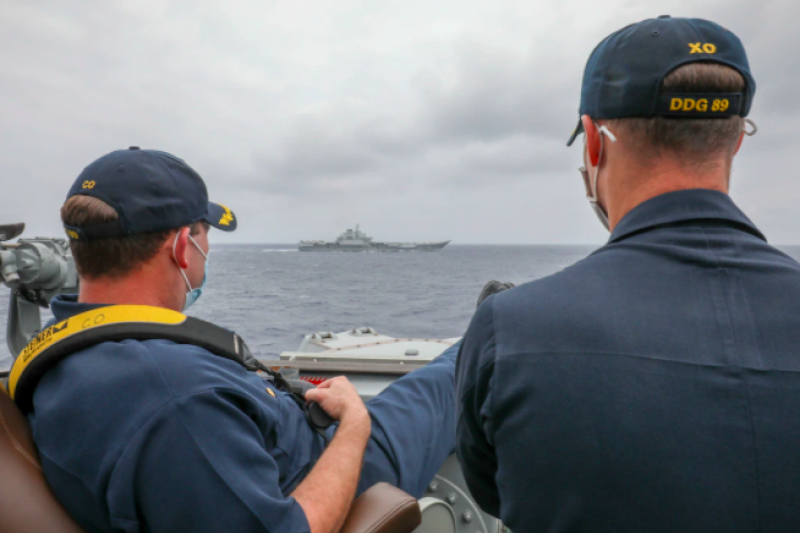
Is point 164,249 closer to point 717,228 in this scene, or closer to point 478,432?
point 478,432

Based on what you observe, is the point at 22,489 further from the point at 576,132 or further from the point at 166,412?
the point at 576,132

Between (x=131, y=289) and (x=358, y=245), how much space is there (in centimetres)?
8553

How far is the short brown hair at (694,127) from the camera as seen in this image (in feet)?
3.31

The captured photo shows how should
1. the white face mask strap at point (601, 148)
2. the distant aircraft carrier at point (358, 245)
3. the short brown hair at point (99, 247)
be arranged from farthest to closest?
1. the distant aircraft carrier at point (358, 245)
2. the short brown hair at point (99, 247)
3. the white face mask strap at point (601, 148)

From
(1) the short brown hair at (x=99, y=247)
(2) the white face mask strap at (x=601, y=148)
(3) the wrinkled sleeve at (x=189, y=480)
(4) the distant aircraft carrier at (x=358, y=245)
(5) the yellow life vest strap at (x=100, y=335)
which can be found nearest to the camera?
(2) the white face mask strap at (x=601, y=148)

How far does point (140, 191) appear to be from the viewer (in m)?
1.67

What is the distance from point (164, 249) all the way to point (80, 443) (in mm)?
665

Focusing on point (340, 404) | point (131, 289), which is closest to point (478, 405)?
point (340, 404)

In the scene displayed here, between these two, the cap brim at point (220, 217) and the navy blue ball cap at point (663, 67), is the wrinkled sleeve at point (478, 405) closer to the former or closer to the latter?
the navy blue ball cap at point (663, 67)

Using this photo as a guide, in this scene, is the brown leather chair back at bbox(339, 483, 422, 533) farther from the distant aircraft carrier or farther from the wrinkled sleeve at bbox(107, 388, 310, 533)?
the distant aircraft carrier

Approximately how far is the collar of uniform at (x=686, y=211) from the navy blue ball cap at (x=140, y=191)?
4.62ft

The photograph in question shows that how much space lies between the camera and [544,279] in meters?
1.03

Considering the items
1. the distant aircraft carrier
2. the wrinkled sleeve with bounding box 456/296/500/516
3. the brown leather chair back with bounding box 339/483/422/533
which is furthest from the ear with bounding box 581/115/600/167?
the distant aircraft carrier

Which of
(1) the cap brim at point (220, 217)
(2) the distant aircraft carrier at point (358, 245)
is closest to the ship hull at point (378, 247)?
(2) the distant aircraft carrier at point (358, 245)
